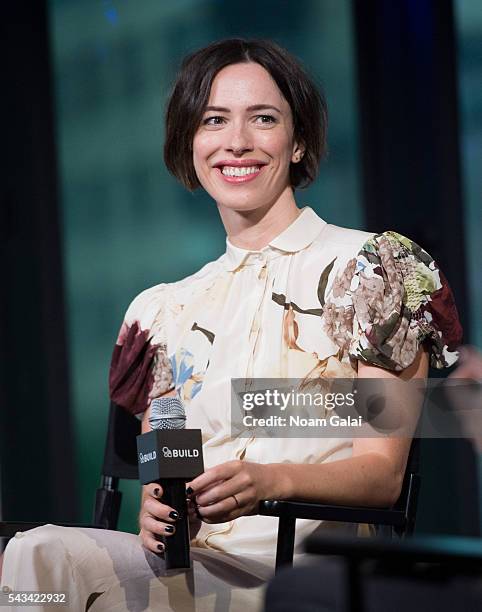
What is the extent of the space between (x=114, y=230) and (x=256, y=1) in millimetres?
1036

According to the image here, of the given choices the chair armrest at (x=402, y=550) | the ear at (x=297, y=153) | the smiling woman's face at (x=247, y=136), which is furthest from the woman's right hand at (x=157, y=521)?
the ear at (x=297, y=153)

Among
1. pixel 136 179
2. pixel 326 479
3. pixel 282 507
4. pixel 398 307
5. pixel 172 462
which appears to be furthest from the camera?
pixel 136 179

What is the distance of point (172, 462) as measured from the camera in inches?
84.7

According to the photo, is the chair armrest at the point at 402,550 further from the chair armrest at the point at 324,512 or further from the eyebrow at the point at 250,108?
the eyebrow at the point at 250,108

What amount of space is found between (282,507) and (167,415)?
0.88 ft

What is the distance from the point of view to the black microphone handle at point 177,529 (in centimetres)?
221

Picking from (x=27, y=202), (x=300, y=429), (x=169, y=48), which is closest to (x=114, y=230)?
(x=27, y=202)

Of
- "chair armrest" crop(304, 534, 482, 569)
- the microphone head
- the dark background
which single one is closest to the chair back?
the microphone head

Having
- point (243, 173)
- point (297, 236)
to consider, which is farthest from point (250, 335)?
point (243, 173)

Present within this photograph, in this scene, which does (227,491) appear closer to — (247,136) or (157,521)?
(157,521)

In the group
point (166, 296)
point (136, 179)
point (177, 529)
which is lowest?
point (177, 529)

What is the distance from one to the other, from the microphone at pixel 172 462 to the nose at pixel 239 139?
74cm

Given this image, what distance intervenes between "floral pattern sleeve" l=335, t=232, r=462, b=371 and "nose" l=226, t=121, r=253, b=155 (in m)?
0.36

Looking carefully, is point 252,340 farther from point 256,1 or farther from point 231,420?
point 256,1
